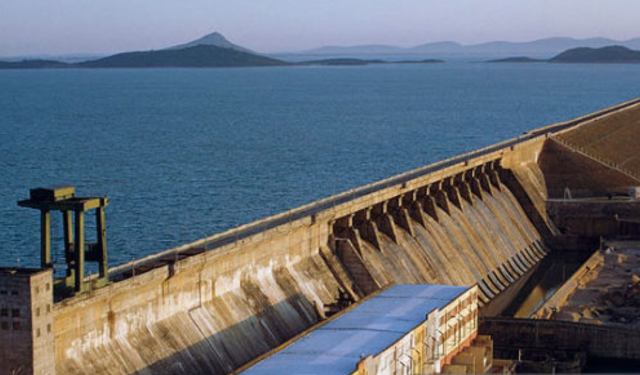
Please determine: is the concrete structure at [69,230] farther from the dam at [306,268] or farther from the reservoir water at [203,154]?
the reservoir water at [203,154]

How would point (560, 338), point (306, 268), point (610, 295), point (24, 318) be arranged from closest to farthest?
point (24, 318) → point (306, 268) → point (560, 338) → point (610, 295)

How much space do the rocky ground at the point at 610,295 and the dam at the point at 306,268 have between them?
461cm

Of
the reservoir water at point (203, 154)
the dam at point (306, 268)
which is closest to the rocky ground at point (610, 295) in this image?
the dam at point (306, 268)

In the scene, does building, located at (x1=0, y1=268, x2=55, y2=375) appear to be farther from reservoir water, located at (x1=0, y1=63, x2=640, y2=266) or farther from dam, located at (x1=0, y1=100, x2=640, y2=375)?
reservoir water, located at (x1=0, y1=63, x2=640, y2=266)

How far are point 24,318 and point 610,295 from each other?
36549 mm

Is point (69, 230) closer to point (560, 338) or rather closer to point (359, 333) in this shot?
point (359, 333)

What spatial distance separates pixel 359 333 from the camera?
40.5 metres

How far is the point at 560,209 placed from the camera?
271 feet

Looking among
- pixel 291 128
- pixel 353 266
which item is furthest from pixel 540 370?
pixel 291 128

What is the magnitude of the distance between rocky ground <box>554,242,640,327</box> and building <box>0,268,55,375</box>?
29.9 metres

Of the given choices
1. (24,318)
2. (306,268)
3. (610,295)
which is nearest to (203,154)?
(610,295)

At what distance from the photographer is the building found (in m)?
32.7

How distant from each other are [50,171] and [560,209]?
42293 millimetres

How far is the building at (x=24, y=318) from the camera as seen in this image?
3272 cm
